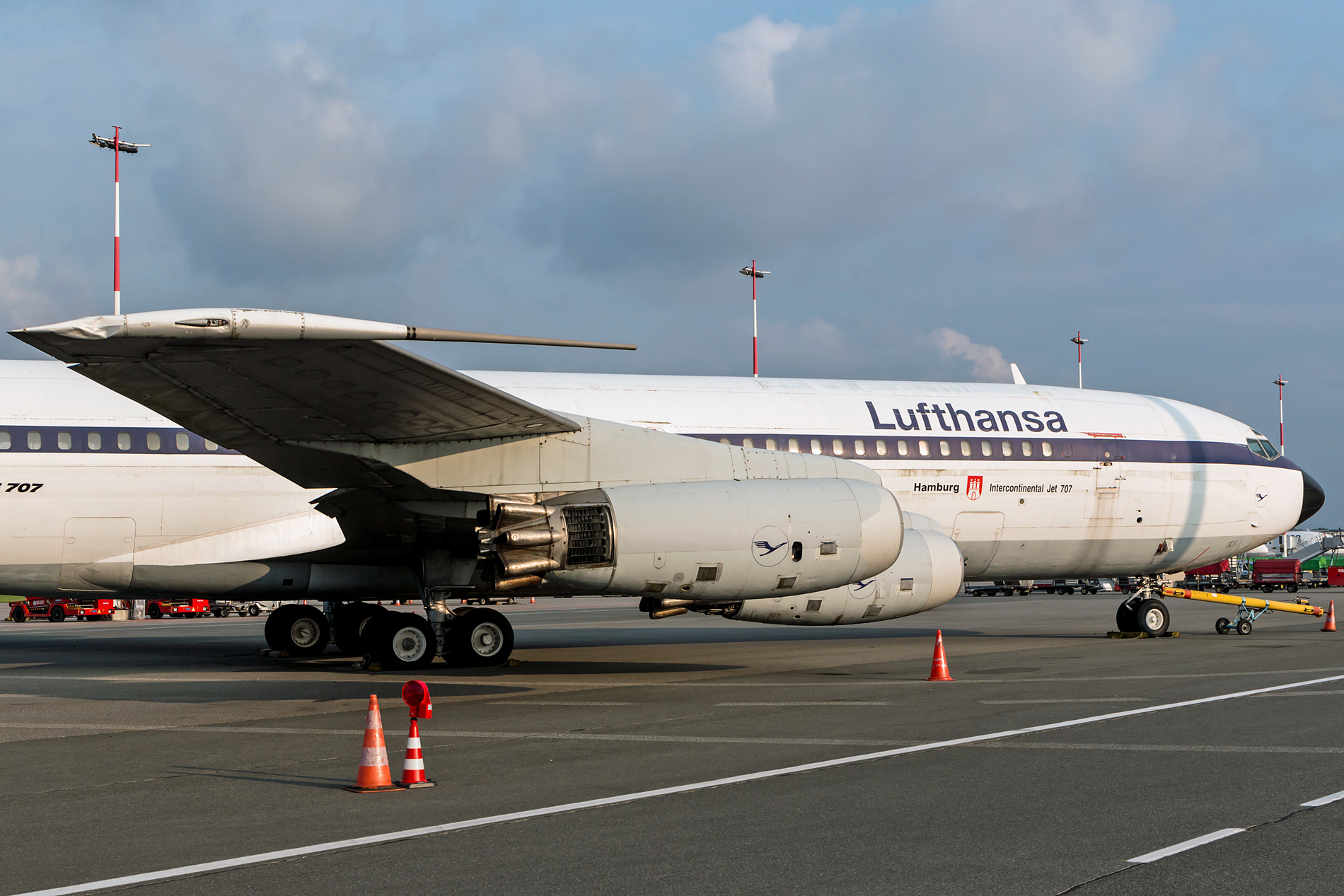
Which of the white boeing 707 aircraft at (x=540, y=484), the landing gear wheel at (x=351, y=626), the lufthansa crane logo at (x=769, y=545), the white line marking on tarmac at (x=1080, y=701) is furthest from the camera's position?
the landing gear wheel at (x=351, y=626)

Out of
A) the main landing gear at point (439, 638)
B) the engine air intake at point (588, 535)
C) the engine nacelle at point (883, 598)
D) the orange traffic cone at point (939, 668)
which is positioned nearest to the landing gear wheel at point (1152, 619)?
the engine nacelle at point (883, 598)

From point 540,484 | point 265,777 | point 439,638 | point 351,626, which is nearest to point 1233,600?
point 439,638

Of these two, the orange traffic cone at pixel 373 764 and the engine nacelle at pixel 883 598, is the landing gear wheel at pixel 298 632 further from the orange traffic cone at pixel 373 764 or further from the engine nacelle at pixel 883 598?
the orange traffic cone at pixel 373 764

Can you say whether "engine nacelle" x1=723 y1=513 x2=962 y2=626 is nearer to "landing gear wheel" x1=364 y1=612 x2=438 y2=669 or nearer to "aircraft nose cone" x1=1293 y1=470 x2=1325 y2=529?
"landing gear wheel" x1=364 y1=612 x2=438 y2=669

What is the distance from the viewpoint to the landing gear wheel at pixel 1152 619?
21.5 meters

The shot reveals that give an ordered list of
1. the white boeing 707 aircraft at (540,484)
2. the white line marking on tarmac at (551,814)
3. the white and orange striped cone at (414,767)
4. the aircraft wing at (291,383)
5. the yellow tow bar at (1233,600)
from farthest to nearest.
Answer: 1. the yellow tow bar at (1233,600)
2. the white boeing 707 aircraft at (540,484)
3. the aircraft wing at (291,383)
4. the white and orange striped cone at (414,767)
5. the white line marking on tarmac at (551,814)

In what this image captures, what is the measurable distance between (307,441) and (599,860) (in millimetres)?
7599

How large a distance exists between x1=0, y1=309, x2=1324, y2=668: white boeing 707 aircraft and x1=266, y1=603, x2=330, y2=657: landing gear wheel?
45 millimetres

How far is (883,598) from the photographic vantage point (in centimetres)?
1494

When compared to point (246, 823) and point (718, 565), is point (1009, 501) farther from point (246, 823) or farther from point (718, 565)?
point (246, 823)

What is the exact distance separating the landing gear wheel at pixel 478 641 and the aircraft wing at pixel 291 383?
325 cm

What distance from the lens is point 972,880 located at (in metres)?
5.20

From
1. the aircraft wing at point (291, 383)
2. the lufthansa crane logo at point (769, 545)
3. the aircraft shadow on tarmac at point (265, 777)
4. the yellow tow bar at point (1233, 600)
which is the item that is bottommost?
the aircraft shadow on tarmac at point (265, 777)

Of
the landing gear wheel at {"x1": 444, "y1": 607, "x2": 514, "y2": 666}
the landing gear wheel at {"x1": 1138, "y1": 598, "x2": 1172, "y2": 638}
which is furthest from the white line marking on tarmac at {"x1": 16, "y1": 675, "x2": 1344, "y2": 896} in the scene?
the landing gear wheel at {"x1": 1138, "y1": 598, "x2": 1172, "y2": 638}
